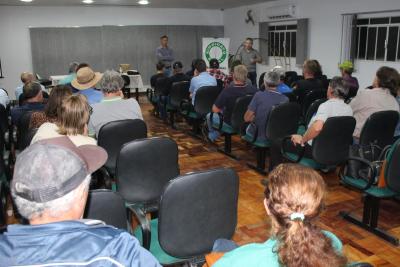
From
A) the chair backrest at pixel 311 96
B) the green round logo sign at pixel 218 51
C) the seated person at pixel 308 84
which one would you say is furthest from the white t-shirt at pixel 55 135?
the green round logo sign at pixel 218 51

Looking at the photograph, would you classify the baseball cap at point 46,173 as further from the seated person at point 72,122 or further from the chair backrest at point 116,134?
the chair backrest at point 116,134

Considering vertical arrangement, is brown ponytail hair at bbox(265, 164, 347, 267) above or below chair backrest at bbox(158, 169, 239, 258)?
above

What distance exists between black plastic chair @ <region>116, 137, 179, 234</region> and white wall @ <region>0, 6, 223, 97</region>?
9.15m

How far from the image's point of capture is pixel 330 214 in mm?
3377

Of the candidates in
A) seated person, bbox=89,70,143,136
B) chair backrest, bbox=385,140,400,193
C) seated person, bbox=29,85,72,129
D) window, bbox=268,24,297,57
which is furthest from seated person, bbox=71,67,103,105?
window, bbox=268,24,297,57

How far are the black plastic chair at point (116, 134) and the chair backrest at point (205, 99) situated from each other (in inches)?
93.7

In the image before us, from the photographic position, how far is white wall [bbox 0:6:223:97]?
10.1 meters

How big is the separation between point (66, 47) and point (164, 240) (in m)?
9.83

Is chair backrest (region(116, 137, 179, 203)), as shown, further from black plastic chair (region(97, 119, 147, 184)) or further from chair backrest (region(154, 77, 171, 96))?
chair backrest (region(154, 77, 171, 96))

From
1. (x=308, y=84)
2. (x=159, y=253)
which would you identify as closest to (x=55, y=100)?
(x=159, y=253)

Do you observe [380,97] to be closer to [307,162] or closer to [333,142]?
[333,142]

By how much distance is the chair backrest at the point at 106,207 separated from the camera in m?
1.81

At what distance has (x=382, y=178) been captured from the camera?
2844 mm

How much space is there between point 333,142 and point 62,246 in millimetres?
2845
